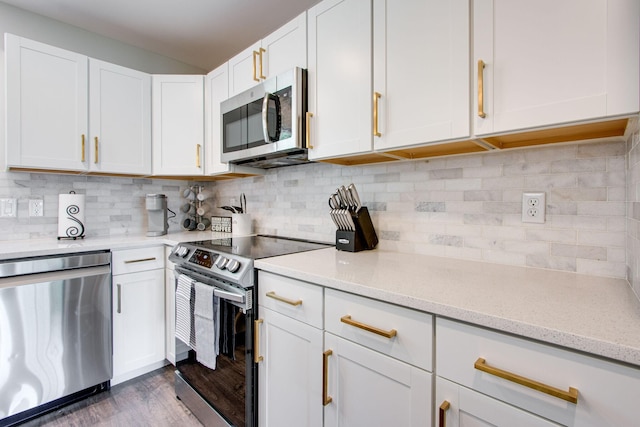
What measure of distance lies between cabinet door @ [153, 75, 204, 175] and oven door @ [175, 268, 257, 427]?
1147mm

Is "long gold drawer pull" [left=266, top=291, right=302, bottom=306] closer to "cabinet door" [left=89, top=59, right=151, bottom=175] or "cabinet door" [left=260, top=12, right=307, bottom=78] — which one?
"cabinet door" [left=260, top=12, right=307, bottom=78]

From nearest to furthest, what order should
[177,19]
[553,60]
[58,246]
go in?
[553,60]
[58,246]
[177,19]

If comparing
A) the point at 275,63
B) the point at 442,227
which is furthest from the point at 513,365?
the point at 275,63

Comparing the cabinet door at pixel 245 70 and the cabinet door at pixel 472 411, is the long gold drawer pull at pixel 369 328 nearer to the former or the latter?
the cabinet door at pixel 472 411

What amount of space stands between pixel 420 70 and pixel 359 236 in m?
0.83

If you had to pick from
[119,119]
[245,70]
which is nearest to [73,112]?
[119,119]

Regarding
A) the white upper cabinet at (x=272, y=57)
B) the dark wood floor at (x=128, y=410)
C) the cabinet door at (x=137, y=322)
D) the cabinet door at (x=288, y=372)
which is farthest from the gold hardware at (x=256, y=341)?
the white upper cabinet at (x=272, y=57)

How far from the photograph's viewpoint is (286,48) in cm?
171

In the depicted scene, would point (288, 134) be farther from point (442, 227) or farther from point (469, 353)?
point (469, 353)

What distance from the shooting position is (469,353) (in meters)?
0.77

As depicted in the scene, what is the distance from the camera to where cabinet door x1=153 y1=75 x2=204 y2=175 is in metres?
2.41

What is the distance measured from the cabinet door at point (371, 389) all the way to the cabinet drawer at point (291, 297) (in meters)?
0.11

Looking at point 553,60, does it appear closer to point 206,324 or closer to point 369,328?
point 369,328

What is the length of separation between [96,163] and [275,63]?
58.8 inches
